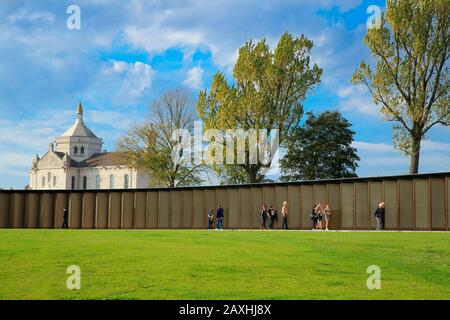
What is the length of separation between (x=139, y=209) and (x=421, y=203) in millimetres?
24949

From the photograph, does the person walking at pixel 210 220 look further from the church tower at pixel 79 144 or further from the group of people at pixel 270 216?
the church tower at pixel 79 144

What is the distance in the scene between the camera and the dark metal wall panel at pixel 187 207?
168 ft

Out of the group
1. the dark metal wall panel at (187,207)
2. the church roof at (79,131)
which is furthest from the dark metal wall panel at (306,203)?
the church roof at (79,131)

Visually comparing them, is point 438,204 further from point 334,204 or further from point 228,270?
point 228,270

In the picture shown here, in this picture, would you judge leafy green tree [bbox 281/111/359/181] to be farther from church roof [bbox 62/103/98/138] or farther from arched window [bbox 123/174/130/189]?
church roof [bbox 62/103/98/138]

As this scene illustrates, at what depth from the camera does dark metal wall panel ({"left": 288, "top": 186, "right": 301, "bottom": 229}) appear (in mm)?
44062

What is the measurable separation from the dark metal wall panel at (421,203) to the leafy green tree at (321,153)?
111 ft

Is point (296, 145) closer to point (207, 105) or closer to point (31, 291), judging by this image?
point (207, 105)

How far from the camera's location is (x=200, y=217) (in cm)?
5072

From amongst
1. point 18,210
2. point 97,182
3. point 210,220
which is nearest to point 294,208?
point 210,220

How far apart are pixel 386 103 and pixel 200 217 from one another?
16.6 metres

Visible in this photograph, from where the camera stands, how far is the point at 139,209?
54.3m
